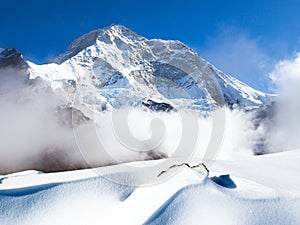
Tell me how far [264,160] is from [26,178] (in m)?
4.56

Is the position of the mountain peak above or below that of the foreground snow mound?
above

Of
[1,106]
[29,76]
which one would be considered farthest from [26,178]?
[29,76]

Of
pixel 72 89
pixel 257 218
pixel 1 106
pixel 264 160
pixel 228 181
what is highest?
pixel 72 89

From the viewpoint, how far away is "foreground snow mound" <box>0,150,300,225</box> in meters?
4.03

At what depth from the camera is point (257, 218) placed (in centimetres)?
406

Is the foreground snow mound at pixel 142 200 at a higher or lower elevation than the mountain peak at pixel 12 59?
lower

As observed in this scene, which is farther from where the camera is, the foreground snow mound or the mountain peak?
the mountain peak

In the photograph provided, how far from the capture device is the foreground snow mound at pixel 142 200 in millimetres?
4027

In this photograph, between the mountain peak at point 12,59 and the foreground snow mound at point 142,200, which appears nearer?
the foreground snow mound at point 142,200

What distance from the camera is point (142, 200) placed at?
430cm

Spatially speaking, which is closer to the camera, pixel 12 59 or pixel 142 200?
pixel 142 200

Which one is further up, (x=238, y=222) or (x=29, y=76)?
(x=29, y=76)

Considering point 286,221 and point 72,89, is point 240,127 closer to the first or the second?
point 72,89

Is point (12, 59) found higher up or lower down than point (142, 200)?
higher up
